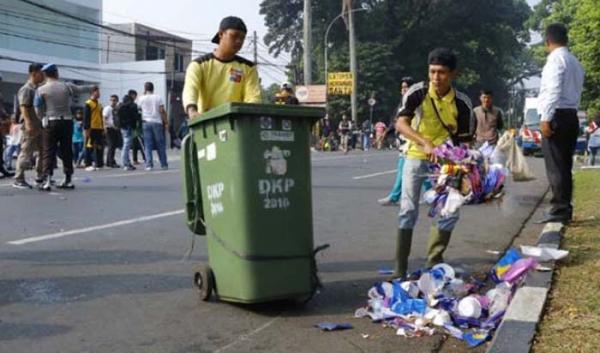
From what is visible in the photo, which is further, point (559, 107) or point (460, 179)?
point (559, 107)

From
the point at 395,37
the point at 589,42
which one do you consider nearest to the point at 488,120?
the point at 589,42

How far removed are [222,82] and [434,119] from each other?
153 cm

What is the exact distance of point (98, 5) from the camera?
43.8m

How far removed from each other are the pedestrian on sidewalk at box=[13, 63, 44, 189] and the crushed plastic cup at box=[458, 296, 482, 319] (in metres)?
8.24

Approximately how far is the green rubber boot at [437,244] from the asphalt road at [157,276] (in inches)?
17.9

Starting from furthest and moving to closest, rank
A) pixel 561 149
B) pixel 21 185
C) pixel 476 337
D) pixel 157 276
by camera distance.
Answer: pixel 21 185 < pixel 561 149 < pixel 157 276 < pixel 476 337

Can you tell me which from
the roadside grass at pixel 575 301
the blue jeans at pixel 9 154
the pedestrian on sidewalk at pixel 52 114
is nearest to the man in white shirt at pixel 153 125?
the blue jeans at pixel 9 154

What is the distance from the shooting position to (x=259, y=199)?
4.41m

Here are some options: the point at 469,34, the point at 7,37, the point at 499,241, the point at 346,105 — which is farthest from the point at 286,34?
the point at 499,241

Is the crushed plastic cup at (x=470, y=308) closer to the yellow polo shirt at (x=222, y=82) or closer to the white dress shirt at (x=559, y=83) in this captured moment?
the yellow polo shirt at (x=222, y=82)

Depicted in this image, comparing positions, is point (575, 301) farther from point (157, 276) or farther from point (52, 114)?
point (52, 114)

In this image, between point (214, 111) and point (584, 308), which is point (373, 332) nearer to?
point (584, 308)

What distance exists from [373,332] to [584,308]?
1237mm

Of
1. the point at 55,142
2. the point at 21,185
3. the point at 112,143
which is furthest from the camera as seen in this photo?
the point at 112,143
